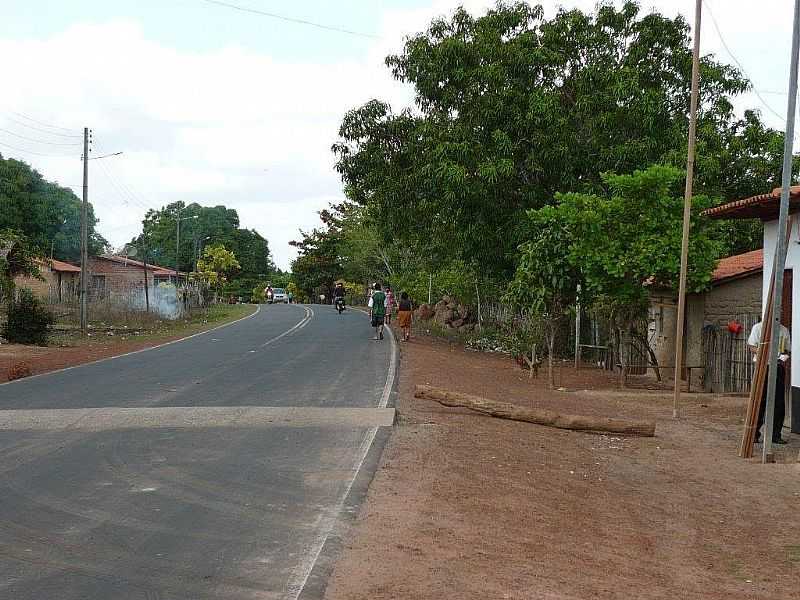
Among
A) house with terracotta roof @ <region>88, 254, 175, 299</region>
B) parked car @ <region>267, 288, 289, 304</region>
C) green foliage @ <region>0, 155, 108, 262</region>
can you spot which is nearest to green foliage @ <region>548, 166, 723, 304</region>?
green foliage @ <region>0, 155, 108, 262</region>

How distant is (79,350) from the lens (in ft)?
89.5

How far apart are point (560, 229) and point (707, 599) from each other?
1374cm

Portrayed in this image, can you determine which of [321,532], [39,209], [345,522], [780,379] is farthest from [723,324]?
[39,209]

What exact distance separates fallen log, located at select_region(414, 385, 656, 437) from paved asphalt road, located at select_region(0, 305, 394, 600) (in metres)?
1.09

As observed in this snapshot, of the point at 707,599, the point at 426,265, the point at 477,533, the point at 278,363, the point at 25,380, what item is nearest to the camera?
the point at 707,599

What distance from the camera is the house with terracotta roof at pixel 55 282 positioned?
44.0 meters

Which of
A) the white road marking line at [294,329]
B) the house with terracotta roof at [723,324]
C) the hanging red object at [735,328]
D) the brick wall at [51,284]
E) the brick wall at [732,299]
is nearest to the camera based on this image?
the hanging red object at [735,328]

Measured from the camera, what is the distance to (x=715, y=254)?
60.7 feet

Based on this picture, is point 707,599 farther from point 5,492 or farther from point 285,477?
point 5,492

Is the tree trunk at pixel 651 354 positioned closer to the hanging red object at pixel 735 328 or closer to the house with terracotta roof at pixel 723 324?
the house with terracotta roof at pixel 723 324

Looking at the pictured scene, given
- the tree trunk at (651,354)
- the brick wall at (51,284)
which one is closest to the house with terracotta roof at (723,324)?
the tree trunk at (651,354)

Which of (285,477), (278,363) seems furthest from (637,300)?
(285,477)

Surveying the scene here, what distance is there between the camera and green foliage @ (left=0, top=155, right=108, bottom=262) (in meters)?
55.2

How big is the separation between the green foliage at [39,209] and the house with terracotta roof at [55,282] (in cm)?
132
